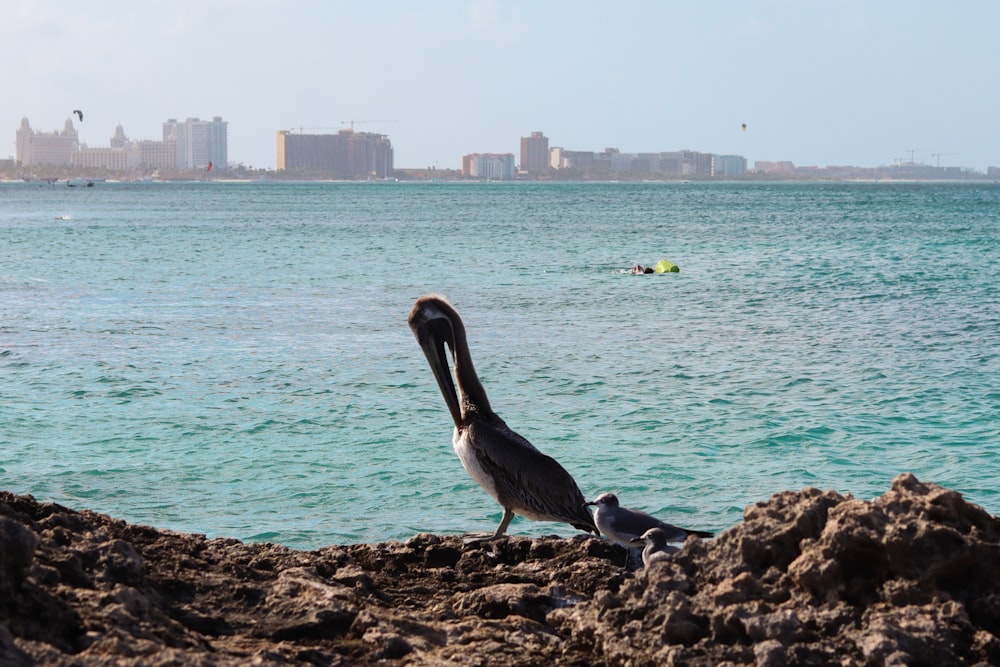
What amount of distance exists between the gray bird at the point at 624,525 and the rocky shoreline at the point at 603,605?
1.05 metres

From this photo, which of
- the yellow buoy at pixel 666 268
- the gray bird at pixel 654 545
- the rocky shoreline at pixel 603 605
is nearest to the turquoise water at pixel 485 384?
the yellow buoy at pixel 666 268

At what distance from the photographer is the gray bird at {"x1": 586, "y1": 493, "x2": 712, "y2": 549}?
221 inches

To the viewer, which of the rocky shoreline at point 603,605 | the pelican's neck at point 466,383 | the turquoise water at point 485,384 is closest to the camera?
the rocky shoreline at point 603,605

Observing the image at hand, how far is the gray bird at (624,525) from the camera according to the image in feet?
18.4

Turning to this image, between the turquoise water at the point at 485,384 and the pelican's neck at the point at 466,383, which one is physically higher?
the pelican's neck at the point at 466,383

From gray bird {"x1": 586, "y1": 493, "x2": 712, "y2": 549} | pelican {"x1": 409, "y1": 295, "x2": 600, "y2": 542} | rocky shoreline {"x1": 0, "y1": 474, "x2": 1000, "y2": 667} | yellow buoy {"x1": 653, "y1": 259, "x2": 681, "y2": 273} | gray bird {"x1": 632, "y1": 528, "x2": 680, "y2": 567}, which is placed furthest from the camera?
yellow buoy {"x1": 653, "y1": 259, "x2": 681, "y2": 273}

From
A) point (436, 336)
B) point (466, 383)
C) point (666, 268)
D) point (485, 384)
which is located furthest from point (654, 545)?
point (666, 268)

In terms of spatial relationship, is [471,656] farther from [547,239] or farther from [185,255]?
[547,239]

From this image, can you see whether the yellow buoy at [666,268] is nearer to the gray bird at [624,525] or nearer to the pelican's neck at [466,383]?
the pelican's neck at [466,383]

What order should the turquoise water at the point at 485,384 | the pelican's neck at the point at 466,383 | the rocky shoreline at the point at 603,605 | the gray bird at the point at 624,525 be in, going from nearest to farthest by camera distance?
the rocky shoreline at the point at 603,605 → the gray bird at the point at 624,525 → the pelican's neck at the point at 466,383 → the turquoise water at the point at 485,384

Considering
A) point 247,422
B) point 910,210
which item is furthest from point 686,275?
point 910,210

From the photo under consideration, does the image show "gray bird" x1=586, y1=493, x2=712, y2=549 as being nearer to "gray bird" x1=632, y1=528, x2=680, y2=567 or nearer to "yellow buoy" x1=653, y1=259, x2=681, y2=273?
"gray bird" x1=632, y1=528, x2=680, y2=567

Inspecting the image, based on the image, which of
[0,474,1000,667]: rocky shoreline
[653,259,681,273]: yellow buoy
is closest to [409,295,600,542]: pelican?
[0,474,1000,667]: rocky shoreline

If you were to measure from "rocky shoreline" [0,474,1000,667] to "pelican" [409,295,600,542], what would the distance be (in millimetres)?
1241
